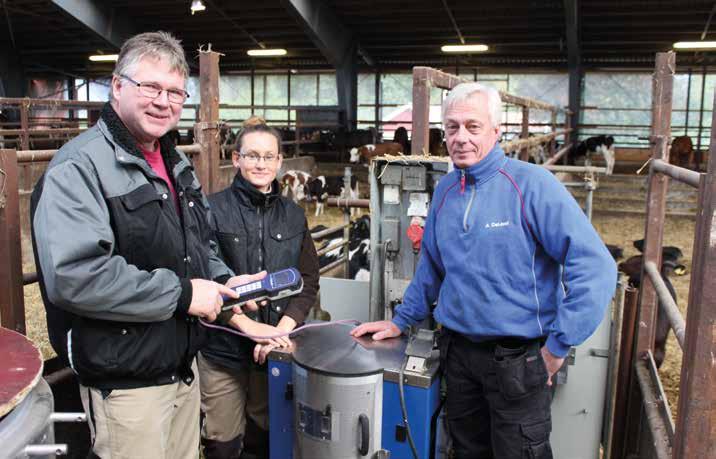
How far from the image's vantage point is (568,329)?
1.91m

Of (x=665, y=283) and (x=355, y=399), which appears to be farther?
(x=665, y=283)

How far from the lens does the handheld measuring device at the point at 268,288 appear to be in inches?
75.9

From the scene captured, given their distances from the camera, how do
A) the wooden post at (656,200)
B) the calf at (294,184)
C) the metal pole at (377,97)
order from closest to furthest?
the wooden post at (656,200), the calf at (294,184), the metal pole at (377,97)

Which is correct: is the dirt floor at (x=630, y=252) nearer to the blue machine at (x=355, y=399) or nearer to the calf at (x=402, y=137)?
the blue machine at (x=355, y=399)

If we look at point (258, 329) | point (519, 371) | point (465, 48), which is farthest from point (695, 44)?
point (258, 329)

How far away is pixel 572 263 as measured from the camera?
75.5 inches

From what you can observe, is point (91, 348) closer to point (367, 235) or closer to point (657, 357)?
point (657, 357)

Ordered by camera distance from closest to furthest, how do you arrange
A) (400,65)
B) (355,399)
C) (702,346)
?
1. (702,346)
2. (355,399)
3. (400,65)

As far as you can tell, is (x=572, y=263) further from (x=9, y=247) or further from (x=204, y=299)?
(x=9, y=247)

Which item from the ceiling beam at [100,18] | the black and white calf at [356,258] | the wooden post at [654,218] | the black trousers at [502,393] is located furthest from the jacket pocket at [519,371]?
the ceiling beam at [100,18]

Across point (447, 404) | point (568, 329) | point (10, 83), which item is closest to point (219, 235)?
point (447, 404)


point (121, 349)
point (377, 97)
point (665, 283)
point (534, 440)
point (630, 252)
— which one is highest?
point (377, 97)

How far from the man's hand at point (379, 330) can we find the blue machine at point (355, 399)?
0.10 m

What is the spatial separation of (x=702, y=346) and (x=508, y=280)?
0.64 meters
